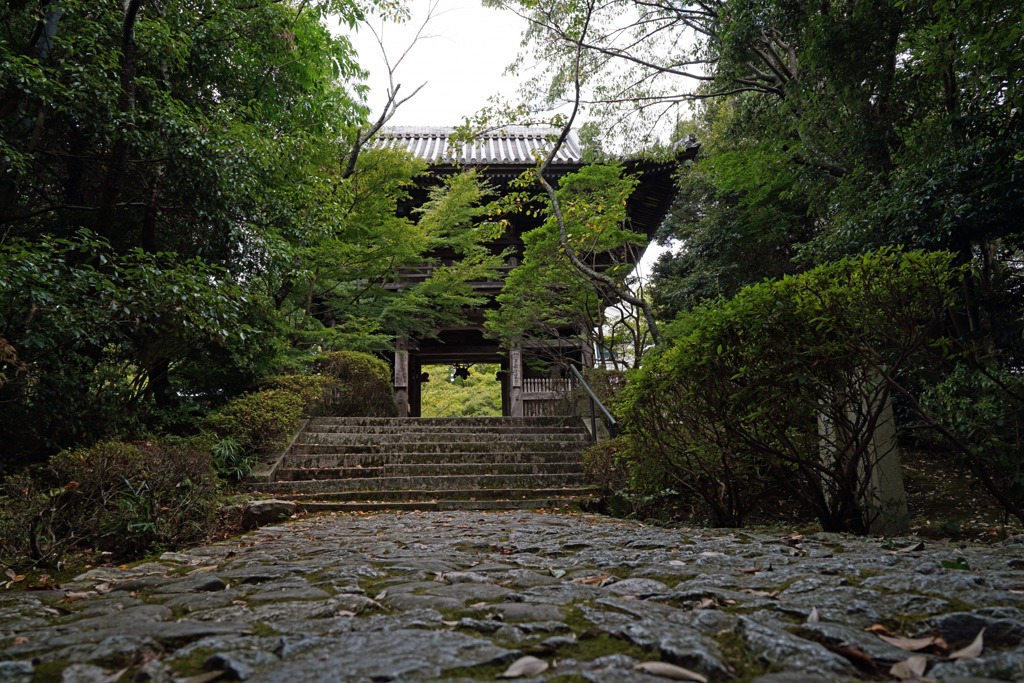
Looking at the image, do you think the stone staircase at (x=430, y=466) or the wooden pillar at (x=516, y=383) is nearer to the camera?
the stone staircase at (x=430, y=466)

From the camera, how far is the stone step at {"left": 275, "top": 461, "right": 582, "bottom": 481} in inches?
305

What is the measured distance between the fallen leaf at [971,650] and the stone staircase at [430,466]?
212 inches

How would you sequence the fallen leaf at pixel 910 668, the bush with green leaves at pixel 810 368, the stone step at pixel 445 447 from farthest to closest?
the stone step at pixel 445 447 < the bush with green leaves at pixel 810 368 < the fallen leaf at pixel 910 668

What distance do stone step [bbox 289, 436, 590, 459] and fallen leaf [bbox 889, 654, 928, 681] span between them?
7.25 meters

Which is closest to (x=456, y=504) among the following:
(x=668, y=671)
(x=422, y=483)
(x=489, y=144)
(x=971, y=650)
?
(x=422, y=483)

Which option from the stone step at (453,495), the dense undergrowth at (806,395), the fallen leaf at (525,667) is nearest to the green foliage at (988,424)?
the dense undergrowth at (806,395)

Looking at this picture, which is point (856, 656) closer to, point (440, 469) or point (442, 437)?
point (440, 469)

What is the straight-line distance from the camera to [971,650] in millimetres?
1415

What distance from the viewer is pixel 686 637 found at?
64.4 inches

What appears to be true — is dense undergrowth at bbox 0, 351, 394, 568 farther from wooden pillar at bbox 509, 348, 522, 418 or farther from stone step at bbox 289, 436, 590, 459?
wooden pillar at bbox 509, 348, 522, 418

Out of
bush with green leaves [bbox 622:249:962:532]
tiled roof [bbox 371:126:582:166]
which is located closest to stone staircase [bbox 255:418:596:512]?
bush with green leaves [bbox 622:249:962:532]

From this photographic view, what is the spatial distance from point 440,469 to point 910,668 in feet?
23.0

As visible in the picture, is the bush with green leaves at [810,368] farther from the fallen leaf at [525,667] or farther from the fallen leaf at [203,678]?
the fallen leaf at [203,678]

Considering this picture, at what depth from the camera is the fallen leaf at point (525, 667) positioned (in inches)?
56.4
